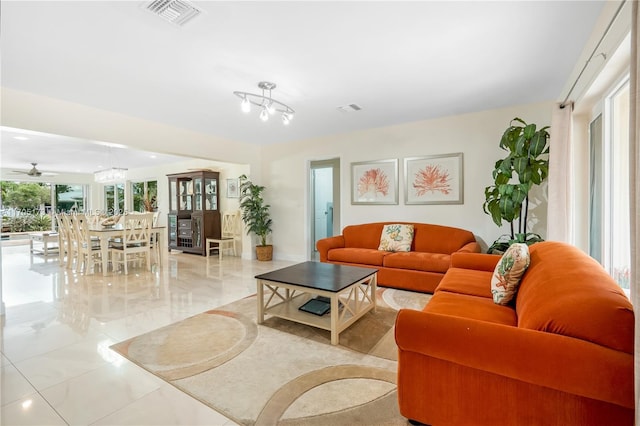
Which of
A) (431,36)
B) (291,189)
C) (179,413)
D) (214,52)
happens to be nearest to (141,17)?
(214,52)

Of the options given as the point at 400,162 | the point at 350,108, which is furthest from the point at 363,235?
the point at 350,108

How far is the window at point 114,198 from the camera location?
33.8 feet

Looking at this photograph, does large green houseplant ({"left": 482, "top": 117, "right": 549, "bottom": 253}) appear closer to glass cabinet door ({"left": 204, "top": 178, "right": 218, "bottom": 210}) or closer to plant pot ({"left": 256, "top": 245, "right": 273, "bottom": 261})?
plant pot ({"left": 256, "top": 245, "right": 273, "bottom": 261})

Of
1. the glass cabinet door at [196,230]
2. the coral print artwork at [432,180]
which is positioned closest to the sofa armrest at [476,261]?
the coral print artwork at [432,180]

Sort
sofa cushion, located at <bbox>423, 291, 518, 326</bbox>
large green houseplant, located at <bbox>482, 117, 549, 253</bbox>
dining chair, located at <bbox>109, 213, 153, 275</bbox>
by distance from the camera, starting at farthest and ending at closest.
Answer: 1. dining chair, located at <bbox>109, 213, 153, 275</bbox>
2. large green houseplant, located at <bbox>482, 117, 549, 253</bbox>
3. sofa cushion, located at <bbox>423, 291, 518, 326</bbox>

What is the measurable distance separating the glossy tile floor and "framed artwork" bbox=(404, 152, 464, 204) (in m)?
2.89

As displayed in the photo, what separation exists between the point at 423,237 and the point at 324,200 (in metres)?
2.81

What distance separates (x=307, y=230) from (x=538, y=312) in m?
4.71

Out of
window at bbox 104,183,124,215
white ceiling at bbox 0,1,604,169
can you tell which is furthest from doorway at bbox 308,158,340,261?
window at bbox 104,183,124,215

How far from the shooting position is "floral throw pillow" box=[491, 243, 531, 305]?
2.03 m

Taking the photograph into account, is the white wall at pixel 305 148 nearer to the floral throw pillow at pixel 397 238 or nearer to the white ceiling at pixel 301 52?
the white ceiling at pixel 301 52

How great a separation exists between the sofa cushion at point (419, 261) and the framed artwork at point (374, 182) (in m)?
1.18

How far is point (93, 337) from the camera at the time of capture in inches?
101

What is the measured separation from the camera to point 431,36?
7.39 ft
